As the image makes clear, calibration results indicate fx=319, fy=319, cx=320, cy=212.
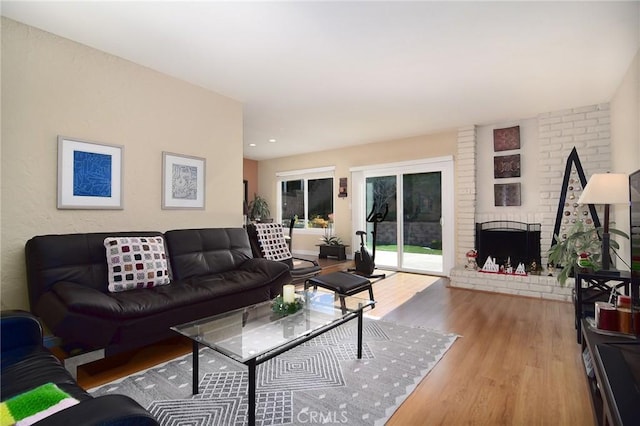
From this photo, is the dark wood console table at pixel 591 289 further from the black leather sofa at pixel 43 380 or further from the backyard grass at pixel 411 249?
the black leather sofa at pixel 43 380

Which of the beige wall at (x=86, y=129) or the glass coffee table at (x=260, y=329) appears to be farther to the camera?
the beige wall at (x=86, y=129)

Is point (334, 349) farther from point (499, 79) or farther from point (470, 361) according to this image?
point (499, 79)

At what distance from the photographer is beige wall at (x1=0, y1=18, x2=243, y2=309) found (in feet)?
7.76

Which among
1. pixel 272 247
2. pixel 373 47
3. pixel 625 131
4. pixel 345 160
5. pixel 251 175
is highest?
pixel 373 47

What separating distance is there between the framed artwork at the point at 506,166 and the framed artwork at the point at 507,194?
148 millimetres

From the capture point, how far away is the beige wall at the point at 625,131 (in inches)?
112

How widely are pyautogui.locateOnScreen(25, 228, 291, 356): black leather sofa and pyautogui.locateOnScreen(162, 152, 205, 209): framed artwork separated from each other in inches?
16.1

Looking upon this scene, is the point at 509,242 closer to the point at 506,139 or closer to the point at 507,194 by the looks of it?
the point at 507,194

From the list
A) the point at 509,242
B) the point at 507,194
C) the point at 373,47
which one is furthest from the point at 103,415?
the point at 507,194

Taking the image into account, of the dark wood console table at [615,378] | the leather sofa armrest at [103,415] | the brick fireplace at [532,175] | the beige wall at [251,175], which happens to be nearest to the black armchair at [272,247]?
the brick fireplace at [532,175]

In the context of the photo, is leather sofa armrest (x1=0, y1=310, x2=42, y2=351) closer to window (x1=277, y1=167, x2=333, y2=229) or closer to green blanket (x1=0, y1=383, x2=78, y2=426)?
green blanket (x1=0, y1=383, x2=78, y2=426)

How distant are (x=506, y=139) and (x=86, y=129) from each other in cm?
524

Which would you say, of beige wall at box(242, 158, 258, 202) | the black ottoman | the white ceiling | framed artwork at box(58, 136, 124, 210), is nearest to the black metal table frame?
the black ottoman

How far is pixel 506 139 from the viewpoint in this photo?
479 cm
